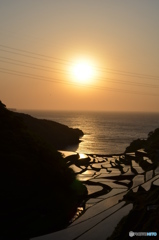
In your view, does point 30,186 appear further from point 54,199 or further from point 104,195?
point 104,195

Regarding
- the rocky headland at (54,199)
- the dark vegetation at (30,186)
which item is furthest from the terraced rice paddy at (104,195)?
the dark vegetation at (30,186)

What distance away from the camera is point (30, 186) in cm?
2950

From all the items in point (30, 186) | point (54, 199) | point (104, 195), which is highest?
point (30, 186)

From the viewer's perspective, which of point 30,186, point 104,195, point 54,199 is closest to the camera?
point 30,186

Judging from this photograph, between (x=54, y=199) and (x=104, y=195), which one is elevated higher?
(x=54, y=199)

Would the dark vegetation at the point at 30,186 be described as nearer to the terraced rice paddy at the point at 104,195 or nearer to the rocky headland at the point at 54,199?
the rocky headland at the point at 54,199

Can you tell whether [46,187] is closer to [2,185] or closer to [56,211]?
[56,211]

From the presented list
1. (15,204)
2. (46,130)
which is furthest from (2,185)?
(46,130)

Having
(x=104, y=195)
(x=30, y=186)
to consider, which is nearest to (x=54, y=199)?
(x=30, y=186)

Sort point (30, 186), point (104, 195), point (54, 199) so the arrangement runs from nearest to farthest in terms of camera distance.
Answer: point (30, 186) → point (54, 199) → point (104, 195)

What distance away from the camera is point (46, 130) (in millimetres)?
127375

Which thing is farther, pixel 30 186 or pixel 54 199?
pixel 54 199

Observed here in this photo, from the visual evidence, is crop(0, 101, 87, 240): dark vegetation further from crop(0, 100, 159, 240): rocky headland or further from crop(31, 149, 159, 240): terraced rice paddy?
crop(31, 149, 159, 240): terraced rice paddy

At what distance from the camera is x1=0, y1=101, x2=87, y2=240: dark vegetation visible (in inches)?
1011
